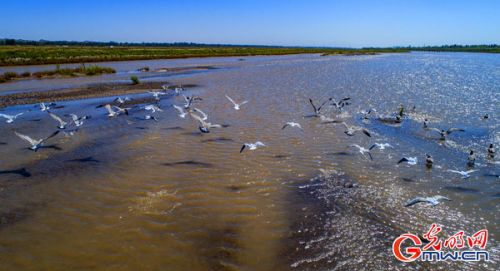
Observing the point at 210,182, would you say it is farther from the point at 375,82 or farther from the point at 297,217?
the point at 375,82

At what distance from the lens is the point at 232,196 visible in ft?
24.7

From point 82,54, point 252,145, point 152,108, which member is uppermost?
point 82,54

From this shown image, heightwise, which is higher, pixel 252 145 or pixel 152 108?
pixel 152 108

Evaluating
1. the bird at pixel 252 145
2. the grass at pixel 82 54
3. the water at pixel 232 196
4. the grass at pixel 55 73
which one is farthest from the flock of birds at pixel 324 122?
the grass at pixel 82 54

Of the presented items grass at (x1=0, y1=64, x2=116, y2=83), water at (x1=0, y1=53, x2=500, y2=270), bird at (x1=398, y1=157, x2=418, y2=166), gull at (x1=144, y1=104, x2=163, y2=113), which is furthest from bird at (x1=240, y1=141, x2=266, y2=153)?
grass at (x1=0, y1=64, x2=116, y2=83)

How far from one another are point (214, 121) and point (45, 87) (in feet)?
54.0

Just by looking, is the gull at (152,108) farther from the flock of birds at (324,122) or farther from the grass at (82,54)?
the grass at (82,54)

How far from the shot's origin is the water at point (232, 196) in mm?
5668

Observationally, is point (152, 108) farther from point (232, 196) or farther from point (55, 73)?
point (55, 73)

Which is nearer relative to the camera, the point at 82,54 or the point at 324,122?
the point at 324,122

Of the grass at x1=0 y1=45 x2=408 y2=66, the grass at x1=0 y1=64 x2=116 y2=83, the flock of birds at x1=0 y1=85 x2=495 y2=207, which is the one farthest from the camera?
the grass at x1=0 y1=45 x2=408 y2=66

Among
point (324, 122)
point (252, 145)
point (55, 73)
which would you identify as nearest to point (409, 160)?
point (252, 145)

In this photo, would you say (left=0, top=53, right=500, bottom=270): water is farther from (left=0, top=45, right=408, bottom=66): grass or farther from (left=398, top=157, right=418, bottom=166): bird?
(left=0, top=45, right=408, bottom=66): grass

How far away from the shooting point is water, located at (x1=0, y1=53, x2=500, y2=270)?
5.67 m
